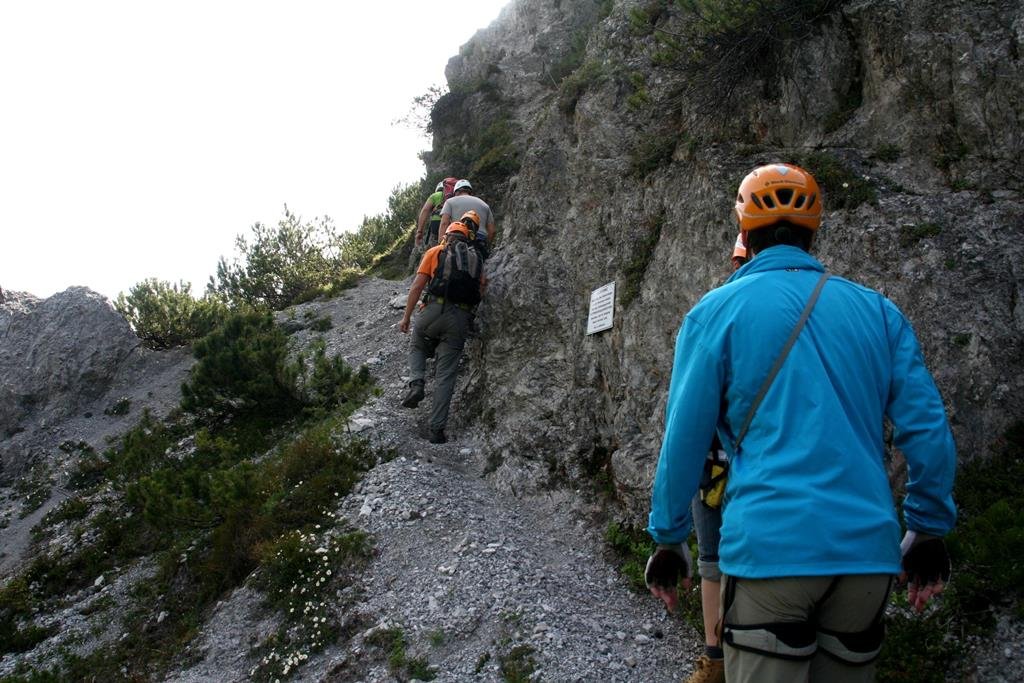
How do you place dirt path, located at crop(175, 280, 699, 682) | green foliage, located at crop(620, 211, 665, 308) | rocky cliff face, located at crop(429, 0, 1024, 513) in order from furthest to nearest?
green foliage, located at crop(620, 211, 665, 308) → rocky cliff face, located at crop(429, 0, 1024, 513) → dirt path, located at crop(175, 280, 699, 682)

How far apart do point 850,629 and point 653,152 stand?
801 cm

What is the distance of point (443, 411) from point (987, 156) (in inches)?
279

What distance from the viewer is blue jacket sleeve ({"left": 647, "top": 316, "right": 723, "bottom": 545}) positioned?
110 inches

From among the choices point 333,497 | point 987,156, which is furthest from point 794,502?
point 333,497

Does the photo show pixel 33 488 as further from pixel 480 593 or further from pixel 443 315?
pixel 480 593

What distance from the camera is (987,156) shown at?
707 centimetres

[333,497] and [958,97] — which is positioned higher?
[958,97]

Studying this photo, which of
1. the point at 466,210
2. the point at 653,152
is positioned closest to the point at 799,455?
the point at 653,152

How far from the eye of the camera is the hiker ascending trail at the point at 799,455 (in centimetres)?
245

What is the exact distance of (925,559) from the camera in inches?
118

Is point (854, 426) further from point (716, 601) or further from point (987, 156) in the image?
point (987, 156)

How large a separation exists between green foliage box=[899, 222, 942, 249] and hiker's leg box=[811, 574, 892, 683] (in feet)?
16.5

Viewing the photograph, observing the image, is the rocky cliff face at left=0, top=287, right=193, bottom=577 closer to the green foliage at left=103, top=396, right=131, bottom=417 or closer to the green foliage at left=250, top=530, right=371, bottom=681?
the green foliage at left=103, top=396, right=131, bottom=417

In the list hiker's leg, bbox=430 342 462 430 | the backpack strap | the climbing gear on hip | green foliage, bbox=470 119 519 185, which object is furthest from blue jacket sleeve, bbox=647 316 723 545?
green foliage, bbox=470 119 519 185
